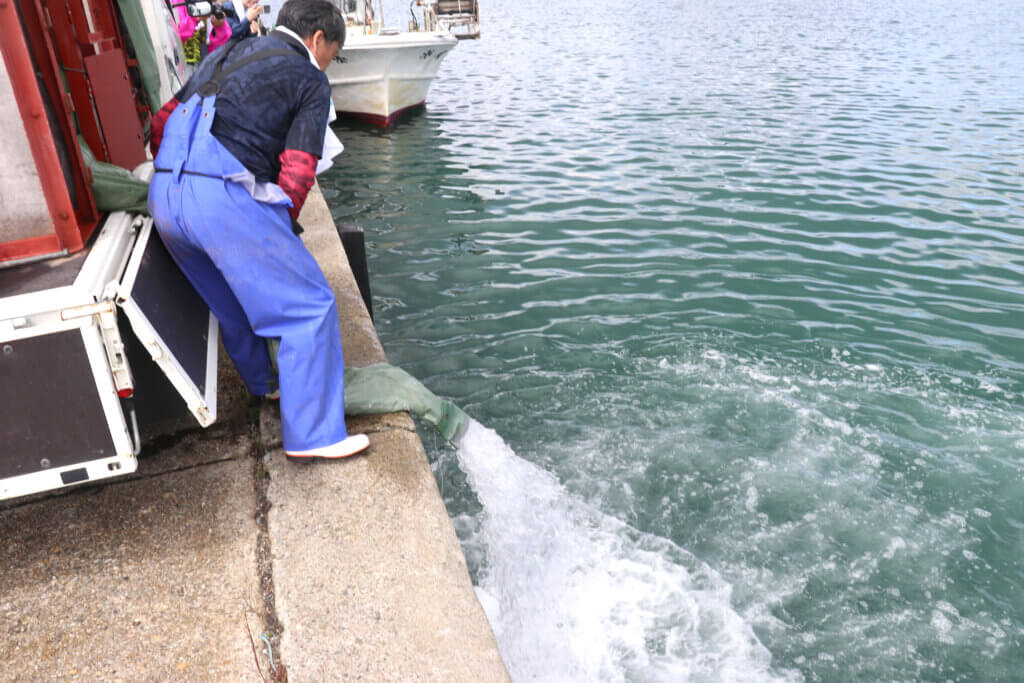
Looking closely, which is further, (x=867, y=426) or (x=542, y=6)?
(x=542, y=6)

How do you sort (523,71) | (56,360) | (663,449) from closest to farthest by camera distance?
(56,360)
(663,449)
(523,71)

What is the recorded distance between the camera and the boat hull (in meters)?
16.4

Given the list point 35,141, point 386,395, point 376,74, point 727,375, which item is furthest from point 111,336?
point 376,74

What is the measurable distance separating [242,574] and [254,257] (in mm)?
1276

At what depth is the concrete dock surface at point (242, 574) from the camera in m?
2.42

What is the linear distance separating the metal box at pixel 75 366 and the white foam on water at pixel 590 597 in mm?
1806

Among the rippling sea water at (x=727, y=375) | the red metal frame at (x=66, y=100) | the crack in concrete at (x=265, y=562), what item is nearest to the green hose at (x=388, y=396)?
the crack in concrete at (x=265, y=562)

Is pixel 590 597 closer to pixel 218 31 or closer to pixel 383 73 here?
pixel 218 31

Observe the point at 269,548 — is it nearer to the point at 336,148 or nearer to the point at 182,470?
the point at 182,470

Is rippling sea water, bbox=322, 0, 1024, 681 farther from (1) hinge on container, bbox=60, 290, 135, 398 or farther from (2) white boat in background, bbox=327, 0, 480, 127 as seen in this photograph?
(2) white boat in background, bbox=327, 0, 480, 127

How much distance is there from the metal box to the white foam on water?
71.1 inches

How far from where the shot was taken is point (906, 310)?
7094 millimetres

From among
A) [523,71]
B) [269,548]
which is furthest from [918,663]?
[523,71]

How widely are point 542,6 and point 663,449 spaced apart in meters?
52.4
